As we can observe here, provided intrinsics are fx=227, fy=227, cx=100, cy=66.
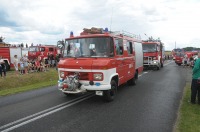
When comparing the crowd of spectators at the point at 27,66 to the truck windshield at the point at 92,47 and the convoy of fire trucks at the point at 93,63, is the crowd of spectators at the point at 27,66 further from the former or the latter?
the truck windshield at the point at 92,47

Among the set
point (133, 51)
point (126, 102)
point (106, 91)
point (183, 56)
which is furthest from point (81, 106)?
point (183, 56)

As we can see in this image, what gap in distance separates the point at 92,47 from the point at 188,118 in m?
4.09

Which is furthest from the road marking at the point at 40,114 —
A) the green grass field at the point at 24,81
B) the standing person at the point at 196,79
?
the green grass field at the point at 24,81

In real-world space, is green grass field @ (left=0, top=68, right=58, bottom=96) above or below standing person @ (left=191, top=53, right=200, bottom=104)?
below

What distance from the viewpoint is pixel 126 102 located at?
8.49 meters

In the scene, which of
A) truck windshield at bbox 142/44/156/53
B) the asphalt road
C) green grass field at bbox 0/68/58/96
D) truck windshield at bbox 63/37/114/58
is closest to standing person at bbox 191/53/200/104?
the asphalt road

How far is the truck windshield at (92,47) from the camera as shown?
27.5ft

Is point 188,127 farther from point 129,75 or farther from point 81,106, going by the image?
point 129,75

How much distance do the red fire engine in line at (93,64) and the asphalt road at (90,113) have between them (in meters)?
0.64

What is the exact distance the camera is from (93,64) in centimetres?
786

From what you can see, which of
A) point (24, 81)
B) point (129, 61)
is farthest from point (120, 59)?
point (24, 81)

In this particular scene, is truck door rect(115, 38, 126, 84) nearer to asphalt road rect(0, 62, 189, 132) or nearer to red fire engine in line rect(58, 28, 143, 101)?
red fire engine in line rect(58, 28, 143, 101)

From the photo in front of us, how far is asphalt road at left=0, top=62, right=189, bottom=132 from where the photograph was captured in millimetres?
5727

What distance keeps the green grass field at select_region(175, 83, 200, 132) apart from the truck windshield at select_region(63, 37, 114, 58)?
318 centimetres
